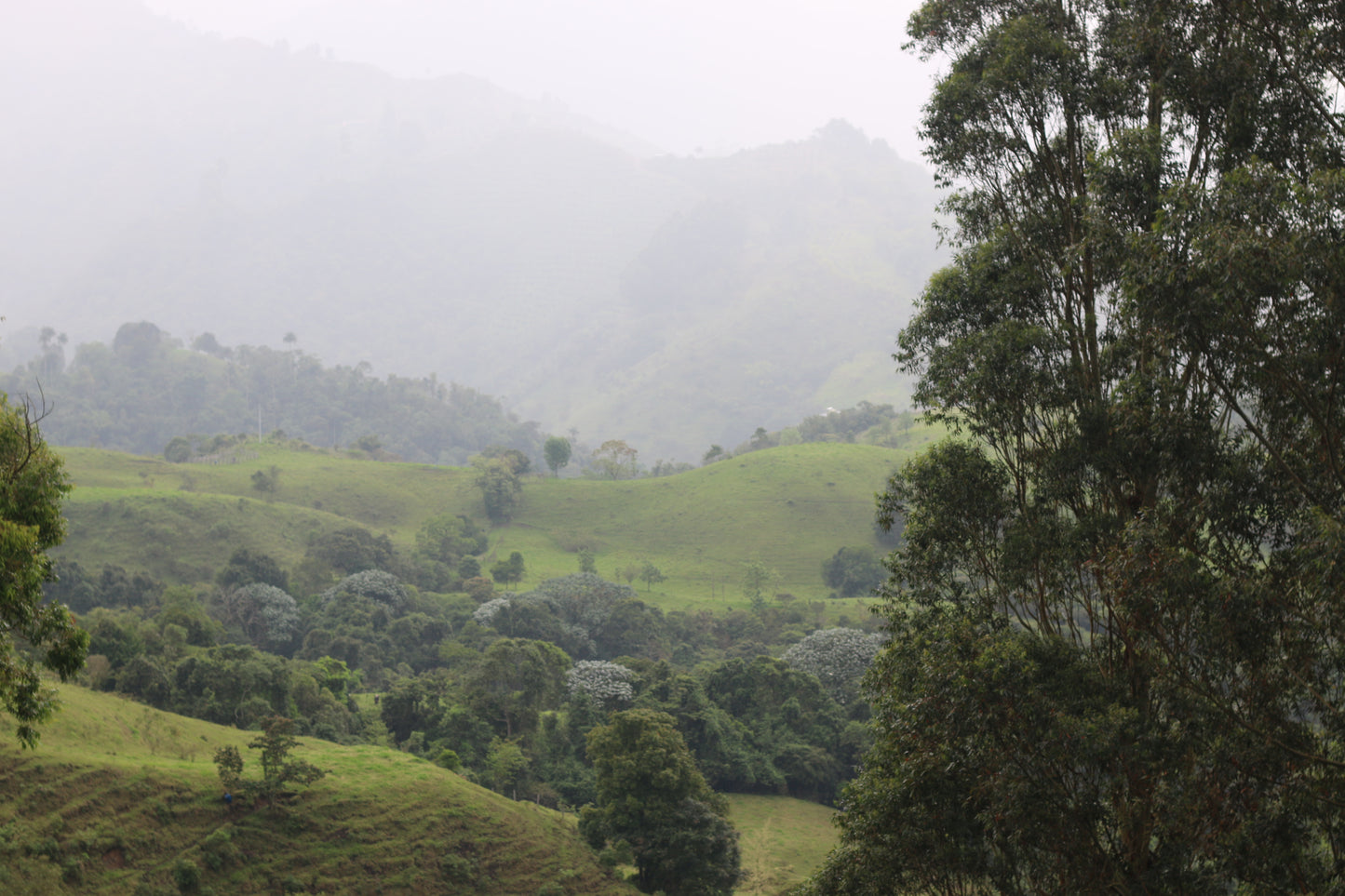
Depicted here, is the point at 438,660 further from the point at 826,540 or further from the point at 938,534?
the point at 938,534

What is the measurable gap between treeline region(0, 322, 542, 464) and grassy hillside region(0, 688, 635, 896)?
477 ft

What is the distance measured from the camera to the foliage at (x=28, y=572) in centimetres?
851

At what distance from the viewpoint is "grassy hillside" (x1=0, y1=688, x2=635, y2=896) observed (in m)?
21.9

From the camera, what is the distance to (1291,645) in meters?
8.46

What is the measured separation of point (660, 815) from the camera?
30484mm

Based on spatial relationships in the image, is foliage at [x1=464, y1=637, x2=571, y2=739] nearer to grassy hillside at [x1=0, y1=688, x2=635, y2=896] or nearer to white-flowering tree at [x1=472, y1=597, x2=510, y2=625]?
grassy hillside at [x1=0, y1=688, x2=635, y2=896]

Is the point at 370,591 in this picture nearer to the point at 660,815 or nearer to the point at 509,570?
the point at 509,570

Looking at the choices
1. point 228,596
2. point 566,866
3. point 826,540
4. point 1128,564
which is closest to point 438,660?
point 228,596

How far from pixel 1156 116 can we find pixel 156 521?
82.5m

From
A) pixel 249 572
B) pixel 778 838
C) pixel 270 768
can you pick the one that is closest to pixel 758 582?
pixel 249 572

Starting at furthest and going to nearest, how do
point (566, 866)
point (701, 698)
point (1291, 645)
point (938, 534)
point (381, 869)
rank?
point (701, 698)
point (566, 866)
point (381, 869)
point (938, 534)
point (1291, 645)

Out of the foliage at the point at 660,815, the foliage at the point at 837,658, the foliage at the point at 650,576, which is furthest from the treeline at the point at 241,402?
the foliage at the point at 660,815

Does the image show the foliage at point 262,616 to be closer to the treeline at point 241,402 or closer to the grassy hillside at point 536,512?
the grassy hillside at point 536,512

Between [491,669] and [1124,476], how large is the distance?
122 ft
